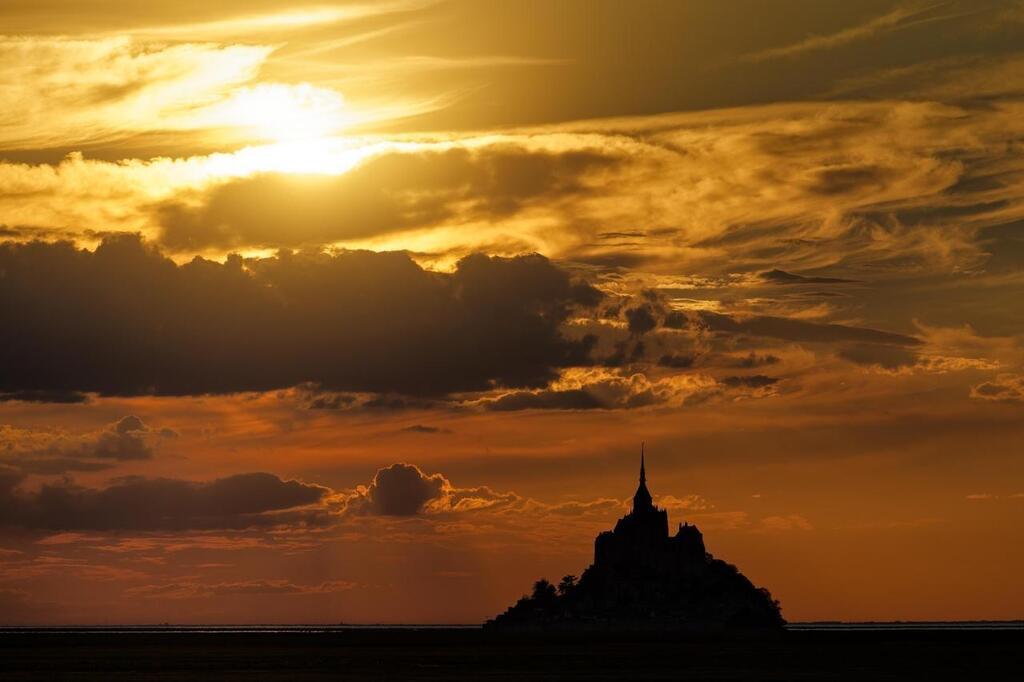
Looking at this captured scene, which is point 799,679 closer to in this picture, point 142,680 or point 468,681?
point 468,681

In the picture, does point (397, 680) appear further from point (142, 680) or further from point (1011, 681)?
point (1011, 681)

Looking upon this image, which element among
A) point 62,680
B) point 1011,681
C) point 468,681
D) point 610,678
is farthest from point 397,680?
point 1011,681

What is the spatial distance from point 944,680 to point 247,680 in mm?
91993

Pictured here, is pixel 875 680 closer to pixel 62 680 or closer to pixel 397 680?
pixel 397 680

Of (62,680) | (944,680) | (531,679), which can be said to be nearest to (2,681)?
(62,680)

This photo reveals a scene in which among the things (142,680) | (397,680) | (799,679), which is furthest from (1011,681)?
(142,680)

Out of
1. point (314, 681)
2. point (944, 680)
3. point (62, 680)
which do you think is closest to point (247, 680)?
point (314, 681)

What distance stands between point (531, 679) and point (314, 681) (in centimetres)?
2813

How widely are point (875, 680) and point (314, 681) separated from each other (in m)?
73.1

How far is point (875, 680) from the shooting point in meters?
197

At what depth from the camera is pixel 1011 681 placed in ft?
643

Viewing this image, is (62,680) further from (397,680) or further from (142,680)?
(397,680)

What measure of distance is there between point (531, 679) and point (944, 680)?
54.8 meters

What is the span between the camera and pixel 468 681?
19175 cm
